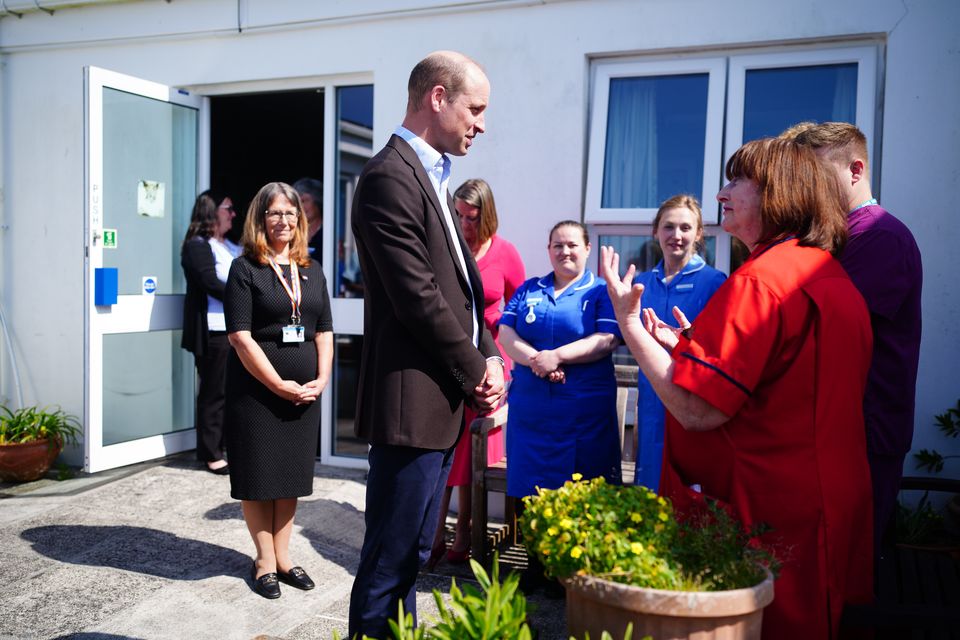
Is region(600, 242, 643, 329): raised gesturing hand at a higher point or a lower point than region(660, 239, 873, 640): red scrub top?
higher

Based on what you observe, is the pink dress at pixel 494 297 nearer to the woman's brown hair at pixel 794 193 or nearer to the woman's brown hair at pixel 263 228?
the woman's brown hair at pixel 263 228

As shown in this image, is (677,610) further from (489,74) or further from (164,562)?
(489,74)

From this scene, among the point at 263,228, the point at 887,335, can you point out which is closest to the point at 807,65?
the point at 887,335

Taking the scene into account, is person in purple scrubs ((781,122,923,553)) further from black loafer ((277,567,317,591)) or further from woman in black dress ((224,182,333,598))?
black loafer ((277,567,317,591))

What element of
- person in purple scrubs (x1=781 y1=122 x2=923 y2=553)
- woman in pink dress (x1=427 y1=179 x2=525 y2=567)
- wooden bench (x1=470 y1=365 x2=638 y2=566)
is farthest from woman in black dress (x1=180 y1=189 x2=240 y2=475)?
person in purple scrubs (x1=781 y1=122 x2=923 y2=553)

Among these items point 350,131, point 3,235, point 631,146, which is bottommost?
point 3,235

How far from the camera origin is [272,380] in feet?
12.3

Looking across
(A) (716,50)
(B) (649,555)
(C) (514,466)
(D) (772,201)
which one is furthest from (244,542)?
(A) (716,50)

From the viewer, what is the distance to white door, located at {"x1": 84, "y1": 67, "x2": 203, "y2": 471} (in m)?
5.30

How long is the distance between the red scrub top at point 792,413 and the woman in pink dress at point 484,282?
2.46 m

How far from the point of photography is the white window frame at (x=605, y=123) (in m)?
4.72

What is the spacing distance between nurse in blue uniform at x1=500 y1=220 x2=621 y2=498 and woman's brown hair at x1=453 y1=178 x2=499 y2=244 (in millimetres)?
589

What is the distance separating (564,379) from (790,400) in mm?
1922

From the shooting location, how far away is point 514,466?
400cm
